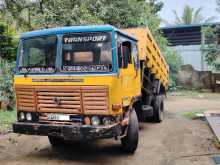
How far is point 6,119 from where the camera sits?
12.2 metres

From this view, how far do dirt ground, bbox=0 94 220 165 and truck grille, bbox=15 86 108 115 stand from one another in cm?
103

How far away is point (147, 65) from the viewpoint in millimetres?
11070

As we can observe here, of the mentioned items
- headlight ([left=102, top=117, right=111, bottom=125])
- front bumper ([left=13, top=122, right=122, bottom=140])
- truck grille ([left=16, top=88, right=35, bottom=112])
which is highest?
truck grille ([left=16, top=88, right=35, bottom=112])

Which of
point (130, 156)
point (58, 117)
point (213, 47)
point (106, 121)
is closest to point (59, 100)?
point (58, 117)

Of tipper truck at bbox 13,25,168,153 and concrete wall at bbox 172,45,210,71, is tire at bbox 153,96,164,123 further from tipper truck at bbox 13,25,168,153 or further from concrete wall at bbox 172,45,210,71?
concrete wall at bbox 172,45,210,71

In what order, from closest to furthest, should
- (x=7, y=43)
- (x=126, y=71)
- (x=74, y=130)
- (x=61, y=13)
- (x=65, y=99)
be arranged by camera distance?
(x=74, y=130) < (x=65, y=99) < (x=126, y=71) < (x=7, y=43) < (x=61, y=13)

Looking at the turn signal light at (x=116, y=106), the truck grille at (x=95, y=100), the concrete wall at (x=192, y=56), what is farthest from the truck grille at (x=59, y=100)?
the concrete wall at (x=192, y=56)

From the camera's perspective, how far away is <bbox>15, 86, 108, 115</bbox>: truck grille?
24.2 ft

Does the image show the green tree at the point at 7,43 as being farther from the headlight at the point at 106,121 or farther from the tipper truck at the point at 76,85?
the headlight at the point at 106,121

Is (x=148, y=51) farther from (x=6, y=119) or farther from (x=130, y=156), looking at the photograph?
(x=6, y=119)

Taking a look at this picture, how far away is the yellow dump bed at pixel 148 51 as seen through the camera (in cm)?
1043

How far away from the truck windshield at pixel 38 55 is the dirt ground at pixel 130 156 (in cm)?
176

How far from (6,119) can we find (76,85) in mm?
5437

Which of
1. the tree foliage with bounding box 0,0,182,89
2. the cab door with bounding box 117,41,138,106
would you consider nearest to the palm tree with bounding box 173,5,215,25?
the tree foliage with bounding box 0,0,182,89
